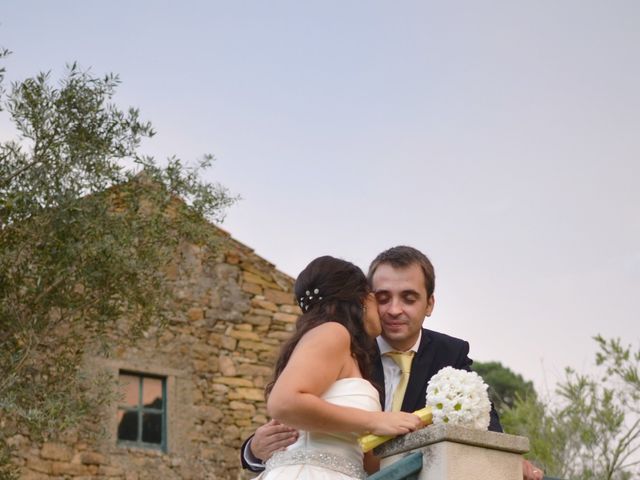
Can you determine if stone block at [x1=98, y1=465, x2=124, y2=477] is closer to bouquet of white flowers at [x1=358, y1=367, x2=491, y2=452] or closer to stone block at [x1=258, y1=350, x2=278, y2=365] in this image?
stone block at [x1=258, y1=350, x2=278, y2=365]

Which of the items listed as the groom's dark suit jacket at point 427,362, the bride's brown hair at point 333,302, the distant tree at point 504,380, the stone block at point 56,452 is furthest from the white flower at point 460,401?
the distant tree at point 504,380

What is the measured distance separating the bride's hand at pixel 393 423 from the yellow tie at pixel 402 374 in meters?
1.07

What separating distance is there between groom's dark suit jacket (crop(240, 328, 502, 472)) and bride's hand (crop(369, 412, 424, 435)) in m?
0.97

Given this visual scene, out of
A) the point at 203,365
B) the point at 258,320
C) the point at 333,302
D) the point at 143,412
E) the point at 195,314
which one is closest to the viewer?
the point at 333,302

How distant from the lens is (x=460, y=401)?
364cm

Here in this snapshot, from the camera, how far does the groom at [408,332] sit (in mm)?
4920

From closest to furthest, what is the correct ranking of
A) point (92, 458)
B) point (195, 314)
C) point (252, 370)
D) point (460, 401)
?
point (460, 401)
point (92, 458)
point (195, 314)
point (252, 370)

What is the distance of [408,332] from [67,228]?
5.64 meters

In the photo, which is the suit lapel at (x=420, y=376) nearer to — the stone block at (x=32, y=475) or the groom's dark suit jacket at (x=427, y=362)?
the groom's dark suit jacket at (x=427, y=362)

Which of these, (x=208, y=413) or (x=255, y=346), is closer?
(x=208, y=413)

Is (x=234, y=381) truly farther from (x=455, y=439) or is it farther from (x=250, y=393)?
(x=455, y=439)

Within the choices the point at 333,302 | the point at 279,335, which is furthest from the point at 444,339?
the point at 279,335

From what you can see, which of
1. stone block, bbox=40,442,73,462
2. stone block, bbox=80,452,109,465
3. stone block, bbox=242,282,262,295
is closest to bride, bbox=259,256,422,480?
stone block, bbox=40,442,73,462

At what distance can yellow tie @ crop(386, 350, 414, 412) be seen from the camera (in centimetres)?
484
